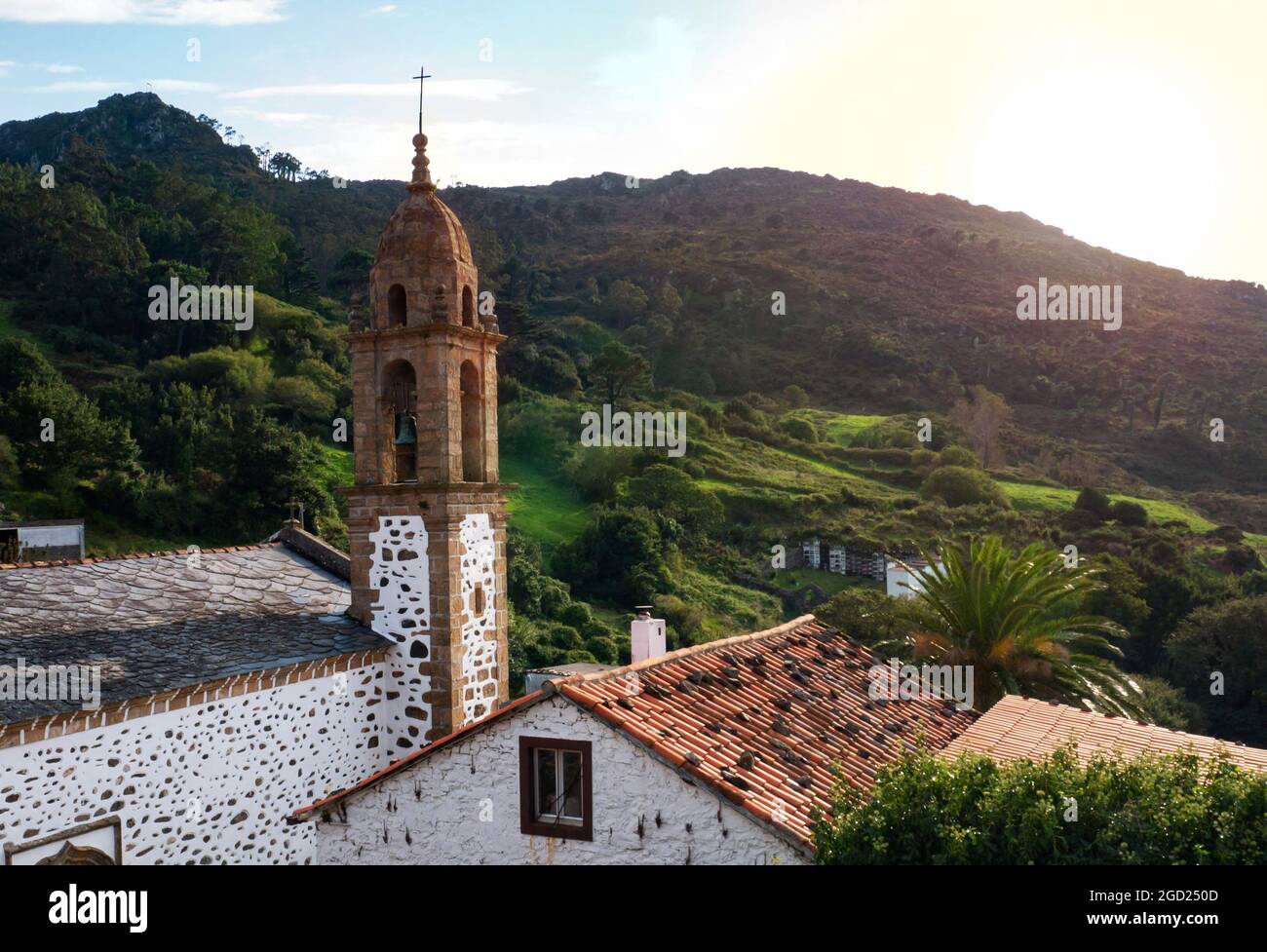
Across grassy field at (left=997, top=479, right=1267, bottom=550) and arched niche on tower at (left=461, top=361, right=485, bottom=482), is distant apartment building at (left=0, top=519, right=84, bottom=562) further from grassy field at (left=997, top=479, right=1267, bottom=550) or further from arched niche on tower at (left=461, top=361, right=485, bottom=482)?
grassy field at (left=997, top=479, right=1267, bottom=550)

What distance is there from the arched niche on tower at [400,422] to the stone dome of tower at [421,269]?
0.75 meters

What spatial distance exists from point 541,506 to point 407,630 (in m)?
32.0

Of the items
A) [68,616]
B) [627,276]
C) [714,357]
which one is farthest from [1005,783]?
[627,276]

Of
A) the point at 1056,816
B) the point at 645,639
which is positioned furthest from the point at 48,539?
the point at 1056,816

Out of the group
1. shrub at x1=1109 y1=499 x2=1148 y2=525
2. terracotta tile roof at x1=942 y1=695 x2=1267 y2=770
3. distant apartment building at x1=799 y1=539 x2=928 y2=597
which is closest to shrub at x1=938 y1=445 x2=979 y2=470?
shrub at x1=1109 y1=499 x2=1148 y2=525

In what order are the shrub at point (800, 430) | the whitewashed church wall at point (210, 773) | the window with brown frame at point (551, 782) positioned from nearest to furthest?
the window with brown frame at point (551, 782) → the whitewashed church wall at point (210, 773) → the shrub at point (800, 430)

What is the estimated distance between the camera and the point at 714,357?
88500 mm

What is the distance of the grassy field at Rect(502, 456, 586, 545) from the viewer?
4294cm

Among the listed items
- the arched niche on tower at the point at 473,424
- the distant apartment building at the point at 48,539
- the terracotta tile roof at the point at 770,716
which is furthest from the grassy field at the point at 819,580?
the arched niche on tower at the point at 473,424

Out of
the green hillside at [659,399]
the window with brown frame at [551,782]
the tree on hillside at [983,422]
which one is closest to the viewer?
the window with brown frame at [551,782]

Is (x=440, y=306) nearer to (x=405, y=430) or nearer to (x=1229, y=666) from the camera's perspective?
(x=405, y=430)

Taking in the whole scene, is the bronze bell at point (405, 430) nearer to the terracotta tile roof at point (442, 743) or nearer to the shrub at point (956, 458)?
the terracotta tile roof at point (442, 743)

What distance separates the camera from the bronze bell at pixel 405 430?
1483cm

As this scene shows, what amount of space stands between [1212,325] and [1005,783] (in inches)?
4367
